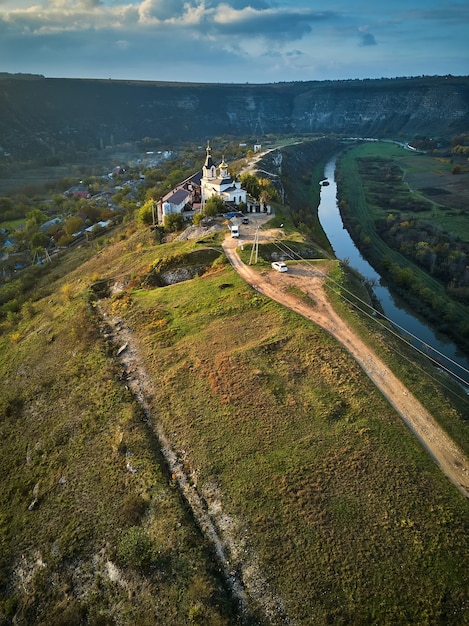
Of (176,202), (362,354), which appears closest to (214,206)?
(176,202)

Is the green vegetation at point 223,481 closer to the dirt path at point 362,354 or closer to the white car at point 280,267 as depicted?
the dirt path at point 362,354

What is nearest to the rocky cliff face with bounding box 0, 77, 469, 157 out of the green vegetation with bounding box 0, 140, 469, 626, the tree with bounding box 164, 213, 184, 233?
the tree with bounding box 164, 213, 184, 233

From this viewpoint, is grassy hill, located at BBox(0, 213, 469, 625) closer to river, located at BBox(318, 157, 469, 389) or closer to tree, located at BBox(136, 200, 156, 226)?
river, located at BBox(318, 157, 469, 389)

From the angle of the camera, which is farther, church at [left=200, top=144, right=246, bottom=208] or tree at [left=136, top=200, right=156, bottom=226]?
tree at [left=136, top=200, right=156, bottom=226]

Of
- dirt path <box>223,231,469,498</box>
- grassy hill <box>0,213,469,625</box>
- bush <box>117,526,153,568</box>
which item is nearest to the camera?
grassy hill <box>0,213,469,625</box>

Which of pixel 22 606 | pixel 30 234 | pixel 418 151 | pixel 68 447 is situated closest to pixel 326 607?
pixel 22 606

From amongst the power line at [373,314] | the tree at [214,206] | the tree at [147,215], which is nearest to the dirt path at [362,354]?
the power line at [373,314]
